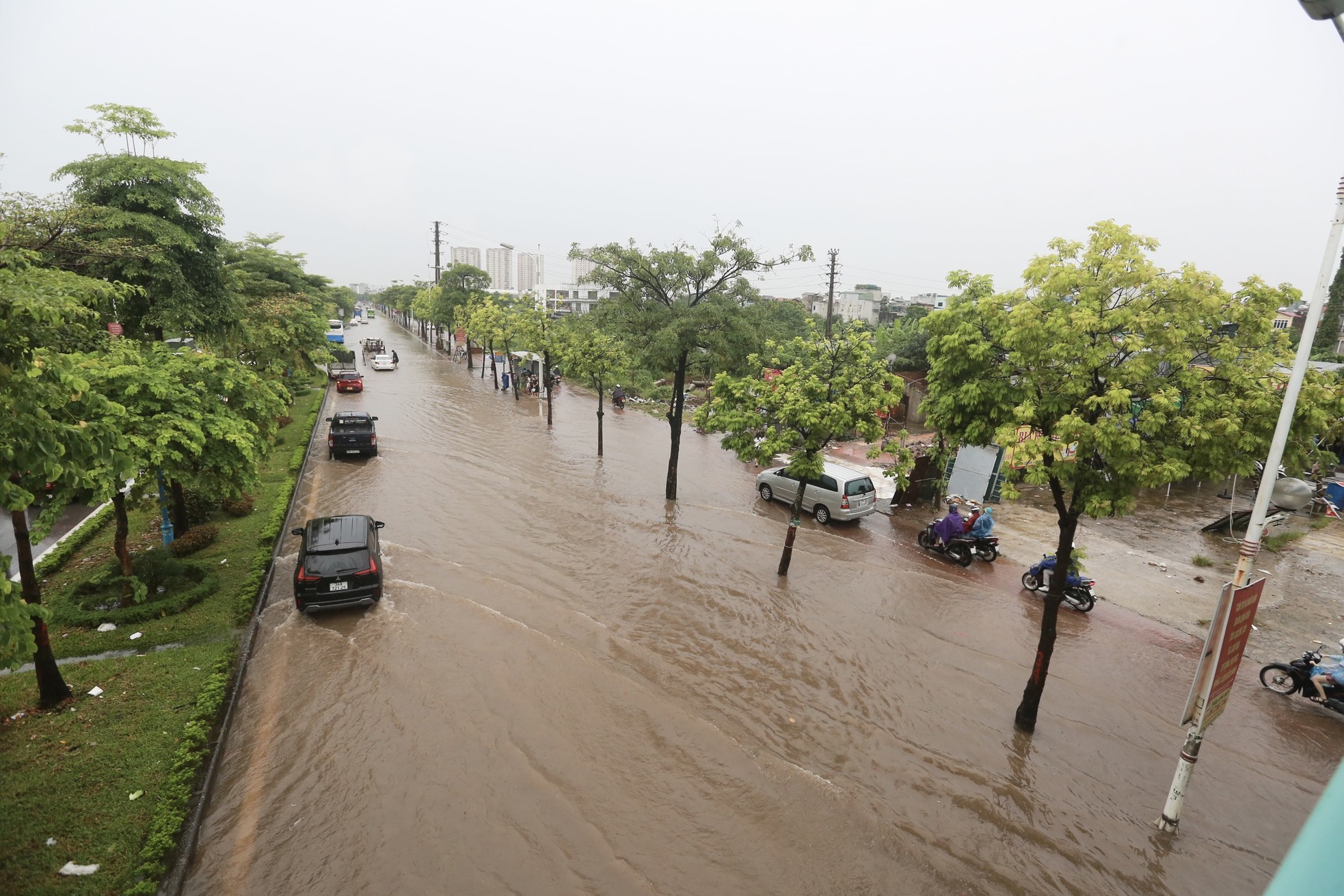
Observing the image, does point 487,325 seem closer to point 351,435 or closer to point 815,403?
point 351,435

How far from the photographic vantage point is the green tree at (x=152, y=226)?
13.1m

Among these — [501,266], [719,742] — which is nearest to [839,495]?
[719,742]

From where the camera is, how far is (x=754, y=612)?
38.7ft

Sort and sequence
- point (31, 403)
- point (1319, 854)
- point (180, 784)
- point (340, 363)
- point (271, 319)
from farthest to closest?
point (340, 363) < point (271, 319) < point (180, 784) < point (31, 403) < point (1319, 854)

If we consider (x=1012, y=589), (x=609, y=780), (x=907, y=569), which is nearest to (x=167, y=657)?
(x=609, y=780)

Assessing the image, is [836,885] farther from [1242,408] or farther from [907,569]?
[907,569]

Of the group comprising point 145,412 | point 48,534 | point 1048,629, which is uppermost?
point 145,412

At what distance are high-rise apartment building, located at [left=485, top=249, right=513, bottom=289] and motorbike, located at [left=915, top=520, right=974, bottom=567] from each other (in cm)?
16432

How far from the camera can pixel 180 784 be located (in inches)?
261

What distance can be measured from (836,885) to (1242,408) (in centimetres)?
641

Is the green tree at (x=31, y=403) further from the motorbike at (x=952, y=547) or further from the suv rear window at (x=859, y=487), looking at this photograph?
the motorbike at (x=952, y=547)

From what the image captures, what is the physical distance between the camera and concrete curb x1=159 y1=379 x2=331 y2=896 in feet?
19.3

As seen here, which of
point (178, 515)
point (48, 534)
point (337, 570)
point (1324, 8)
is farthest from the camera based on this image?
point (178, 515)

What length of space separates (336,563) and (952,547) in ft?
40.4
